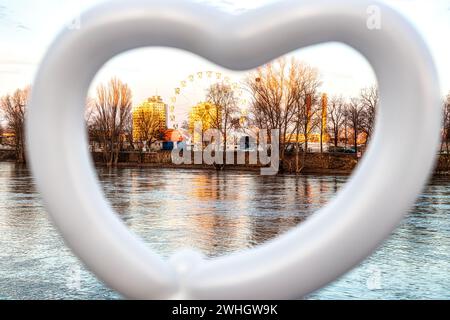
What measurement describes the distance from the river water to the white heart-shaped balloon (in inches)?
65.3

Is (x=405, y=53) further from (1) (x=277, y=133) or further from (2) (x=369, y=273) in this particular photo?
(1) (x=277, y=133)

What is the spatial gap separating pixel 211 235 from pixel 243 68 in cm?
752

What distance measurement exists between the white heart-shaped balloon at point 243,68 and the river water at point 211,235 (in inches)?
65.3

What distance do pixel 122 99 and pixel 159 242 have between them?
37719 mm

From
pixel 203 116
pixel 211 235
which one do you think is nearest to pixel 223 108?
pixel 203 116

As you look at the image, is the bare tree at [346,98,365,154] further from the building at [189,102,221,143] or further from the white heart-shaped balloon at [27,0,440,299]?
the white heart-shaped balloon at [27,0,440,299]

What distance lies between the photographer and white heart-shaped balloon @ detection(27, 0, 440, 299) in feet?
10.3

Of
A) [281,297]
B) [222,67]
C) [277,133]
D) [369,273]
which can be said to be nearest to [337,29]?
[222,67]

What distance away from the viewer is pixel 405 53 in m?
3.11

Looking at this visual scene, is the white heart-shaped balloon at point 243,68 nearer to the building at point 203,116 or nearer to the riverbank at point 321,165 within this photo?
the riverbank at point 321,165

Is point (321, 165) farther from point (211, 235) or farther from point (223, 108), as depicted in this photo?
point (211, 235)

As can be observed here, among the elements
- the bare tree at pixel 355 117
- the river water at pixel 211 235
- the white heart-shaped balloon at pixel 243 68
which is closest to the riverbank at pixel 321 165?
the bare tree at pixel 355 117

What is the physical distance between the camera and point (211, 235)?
10.6 meters

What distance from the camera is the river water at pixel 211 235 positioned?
6832 millimetres
